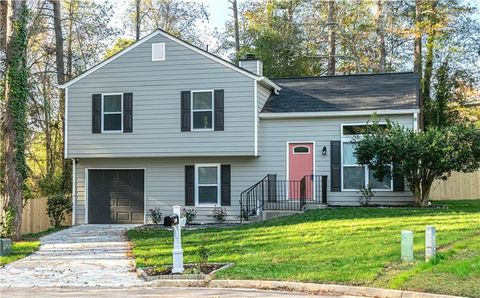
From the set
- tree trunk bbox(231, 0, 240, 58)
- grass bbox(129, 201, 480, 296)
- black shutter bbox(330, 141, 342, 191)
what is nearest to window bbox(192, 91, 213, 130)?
black shutter bbox(330, 141, 342, 191)

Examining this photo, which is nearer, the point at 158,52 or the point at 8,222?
the point at 8,222

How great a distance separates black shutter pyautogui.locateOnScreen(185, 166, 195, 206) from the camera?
64.8ft

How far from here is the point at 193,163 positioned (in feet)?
65.1

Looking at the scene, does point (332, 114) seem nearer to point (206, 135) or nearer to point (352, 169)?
point (352, 169)

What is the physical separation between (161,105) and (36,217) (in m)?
5.53

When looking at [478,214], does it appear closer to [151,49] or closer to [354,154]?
[354,154]

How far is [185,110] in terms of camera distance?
19203 mm

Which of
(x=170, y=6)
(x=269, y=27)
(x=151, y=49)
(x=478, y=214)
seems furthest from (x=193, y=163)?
(x=170, y=6)

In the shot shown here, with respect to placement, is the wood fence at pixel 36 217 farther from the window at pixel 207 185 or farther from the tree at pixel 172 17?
the tree at pixel 172 17

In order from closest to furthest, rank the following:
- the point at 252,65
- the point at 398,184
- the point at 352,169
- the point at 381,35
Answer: the point at 398,184
the point at 352,169
the point at 252,65
the point at 381,35

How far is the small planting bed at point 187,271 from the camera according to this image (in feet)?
31.7

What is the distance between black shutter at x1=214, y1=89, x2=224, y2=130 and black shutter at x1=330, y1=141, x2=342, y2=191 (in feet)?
12.0

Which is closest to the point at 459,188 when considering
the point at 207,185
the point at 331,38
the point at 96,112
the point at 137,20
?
the point at 207,185

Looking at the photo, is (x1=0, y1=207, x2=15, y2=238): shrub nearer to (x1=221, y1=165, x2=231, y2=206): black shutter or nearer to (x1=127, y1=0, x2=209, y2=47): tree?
(x1=221, y1=165, x2=231, y2=206): black shutter
